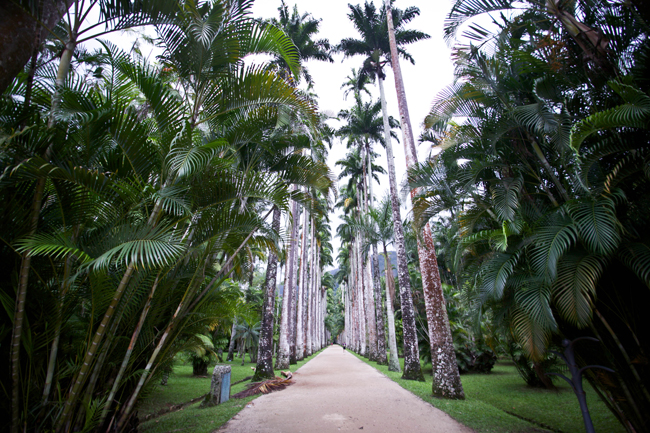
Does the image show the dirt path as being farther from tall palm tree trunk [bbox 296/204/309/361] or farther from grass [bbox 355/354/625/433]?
tall palm tree trunk [bbox 296/204/309/361]

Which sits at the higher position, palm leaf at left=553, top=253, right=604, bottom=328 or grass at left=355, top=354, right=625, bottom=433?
palm leaf at left=553, top=253, right=604, bottom=328

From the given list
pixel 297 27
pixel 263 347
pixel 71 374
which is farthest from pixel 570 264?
pixel 297 27

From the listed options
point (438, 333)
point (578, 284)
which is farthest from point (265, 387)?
point (578, 284)

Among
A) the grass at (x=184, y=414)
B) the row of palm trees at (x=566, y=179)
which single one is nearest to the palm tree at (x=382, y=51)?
the row of palm trees at (x=566, y=179)

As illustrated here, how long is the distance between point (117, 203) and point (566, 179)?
640 centimetres

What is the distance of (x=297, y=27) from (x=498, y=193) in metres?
13.6

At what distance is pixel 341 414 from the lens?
522cm

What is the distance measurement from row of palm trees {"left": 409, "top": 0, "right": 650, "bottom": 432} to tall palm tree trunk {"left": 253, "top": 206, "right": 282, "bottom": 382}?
5.99 m

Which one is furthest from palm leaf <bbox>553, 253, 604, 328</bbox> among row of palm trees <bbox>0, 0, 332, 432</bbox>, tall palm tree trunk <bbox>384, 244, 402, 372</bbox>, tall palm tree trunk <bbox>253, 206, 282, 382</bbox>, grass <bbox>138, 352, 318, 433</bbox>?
tall palm tree trunk <bbox>384, 244, 402, 372</bbox>

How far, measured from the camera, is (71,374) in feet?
9.78

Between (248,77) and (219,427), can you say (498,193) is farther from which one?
(219,427)

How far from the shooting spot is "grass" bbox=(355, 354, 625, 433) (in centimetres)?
482

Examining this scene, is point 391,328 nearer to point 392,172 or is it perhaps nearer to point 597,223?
point 392,172

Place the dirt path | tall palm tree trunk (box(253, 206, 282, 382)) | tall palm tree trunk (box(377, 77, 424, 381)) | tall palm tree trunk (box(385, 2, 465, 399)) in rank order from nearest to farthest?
the dirt path, tall palm tree trunk (box(385, 2, 465, 399)), tall palm tree trunk (box(253, 206, 282, 382)), tall palm tree trunk (box(377, 77, 424, 381))
